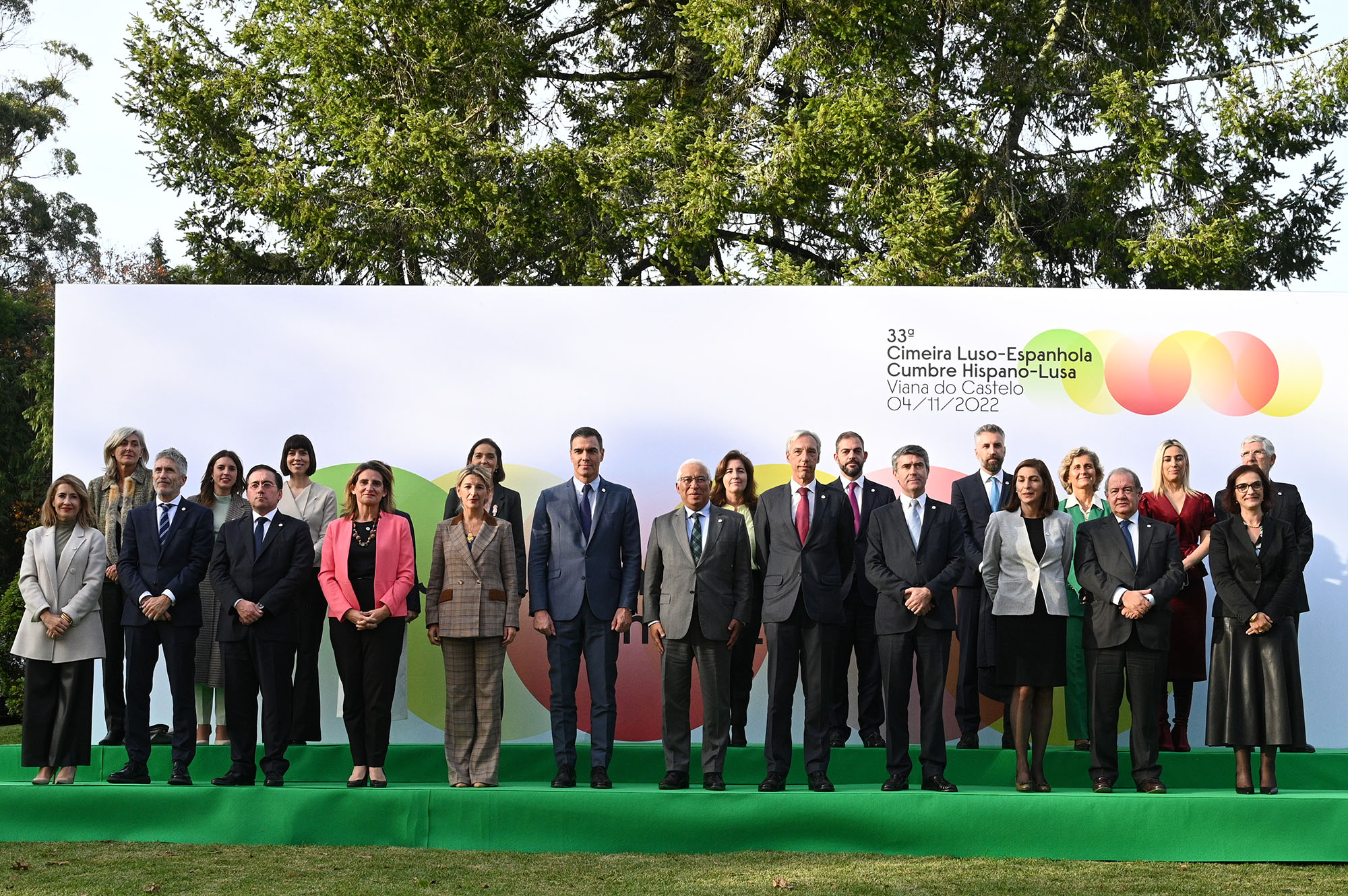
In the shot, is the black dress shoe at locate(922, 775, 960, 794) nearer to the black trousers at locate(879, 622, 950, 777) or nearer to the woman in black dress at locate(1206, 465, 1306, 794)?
the black trousers at locate(879, 622, 950, 777)

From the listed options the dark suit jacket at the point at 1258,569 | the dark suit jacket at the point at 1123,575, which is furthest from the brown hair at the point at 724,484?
the dark suit jacket at the point at 1258,569

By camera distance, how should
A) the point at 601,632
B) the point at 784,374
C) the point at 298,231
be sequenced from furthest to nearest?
the point at 298,231 < the point at 784,374 < the point at 601,632

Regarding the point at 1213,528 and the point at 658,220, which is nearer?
the point at 1213,528

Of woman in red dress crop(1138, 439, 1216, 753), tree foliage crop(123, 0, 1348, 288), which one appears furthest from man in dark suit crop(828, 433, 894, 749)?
tree foliage crop(123, 0, 1348, 288)

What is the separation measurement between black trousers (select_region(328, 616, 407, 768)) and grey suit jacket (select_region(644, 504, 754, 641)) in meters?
1.14

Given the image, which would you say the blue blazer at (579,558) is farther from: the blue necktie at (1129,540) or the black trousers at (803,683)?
the blue necktie at (1129,540)

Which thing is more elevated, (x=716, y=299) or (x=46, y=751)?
(x=716, y=299)

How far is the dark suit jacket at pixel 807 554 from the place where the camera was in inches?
224

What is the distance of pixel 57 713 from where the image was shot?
5.91 meters

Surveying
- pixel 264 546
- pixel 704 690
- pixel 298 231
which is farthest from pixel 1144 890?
pixel 298 231

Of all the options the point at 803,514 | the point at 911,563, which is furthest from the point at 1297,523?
the point at 803,514

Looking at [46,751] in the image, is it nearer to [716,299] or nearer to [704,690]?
[704,690]

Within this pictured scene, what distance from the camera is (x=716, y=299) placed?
A: 7.17 meters

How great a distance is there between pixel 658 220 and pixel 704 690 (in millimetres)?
7683
